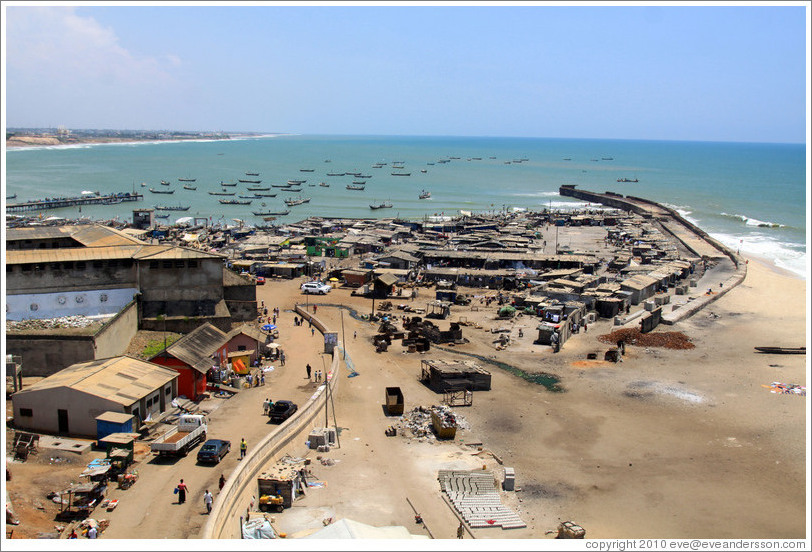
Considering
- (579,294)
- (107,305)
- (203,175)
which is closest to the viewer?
(107,305)

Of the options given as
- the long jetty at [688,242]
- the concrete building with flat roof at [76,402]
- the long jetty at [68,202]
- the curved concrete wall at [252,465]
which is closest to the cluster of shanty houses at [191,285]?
the concrete building with flat roof at [76,402]

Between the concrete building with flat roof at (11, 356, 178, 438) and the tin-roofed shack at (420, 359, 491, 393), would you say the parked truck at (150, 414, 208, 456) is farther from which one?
the tin-roofed shack at (420, 359, 491, 393)

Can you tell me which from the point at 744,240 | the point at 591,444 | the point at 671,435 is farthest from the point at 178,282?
the point at 744,240

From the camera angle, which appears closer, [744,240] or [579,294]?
[579,294]

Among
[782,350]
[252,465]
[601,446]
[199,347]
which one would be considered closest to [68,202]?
[199,347]

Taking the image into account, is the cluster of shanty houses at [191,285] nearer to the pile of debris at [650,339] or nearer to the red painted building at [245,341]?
the red painted building at [245,341]

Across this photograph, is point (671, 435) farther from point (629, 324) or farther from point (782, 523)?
point (629, 324)
